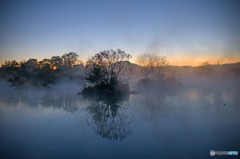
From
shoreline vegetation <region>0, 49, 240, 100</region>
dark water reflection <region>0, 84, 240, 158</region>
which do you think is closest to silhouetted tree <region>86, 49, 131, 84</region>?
shoreline vegetation <region>0, 49, 240, 100</region>

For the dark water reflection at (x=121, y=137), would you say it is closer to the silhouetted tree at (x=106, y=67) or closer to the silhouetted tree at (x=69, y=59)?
the silhouetted tree at (x=106, y=67)

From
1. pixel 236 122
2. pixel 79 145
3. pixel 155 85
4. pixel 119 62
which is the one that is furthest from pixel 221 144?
pixel 155 85

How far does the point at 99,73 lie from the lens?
43.2 metres

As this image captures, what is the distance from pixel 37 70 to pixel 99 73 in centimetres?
3628

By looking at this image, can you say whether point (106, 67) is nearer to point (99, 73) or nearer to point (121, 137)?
point (99, 73)

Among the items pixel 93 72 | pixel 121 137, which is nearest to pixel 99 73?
pixel 93 72

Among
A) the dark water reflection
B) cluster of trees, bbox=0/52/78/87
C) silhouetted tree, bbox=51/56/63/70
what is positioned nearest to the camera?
the dark water reflection

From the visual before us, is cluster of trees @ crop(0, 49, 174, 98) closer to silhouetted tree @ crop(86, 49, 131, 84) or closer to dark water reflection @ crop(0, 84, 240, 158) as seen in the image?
silhouetted tree @ crop(86, 49, 131, 84)

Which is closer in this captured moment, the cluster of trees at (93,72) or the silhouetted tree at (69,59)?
the cluster of trees at (93,72)

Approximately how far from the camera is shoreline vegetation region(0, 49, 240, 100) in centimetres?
4319

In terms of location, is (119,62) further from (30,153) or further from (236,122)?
(30,153)

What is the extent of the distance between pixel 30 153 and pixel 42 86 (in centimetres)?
6082

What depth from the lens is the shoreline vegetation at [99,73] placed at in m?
43.2

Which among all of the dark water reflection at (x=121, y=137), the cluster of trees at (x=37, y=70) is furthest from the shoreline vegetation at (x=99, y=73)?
the dark water reflection at (x=121, y=137)
